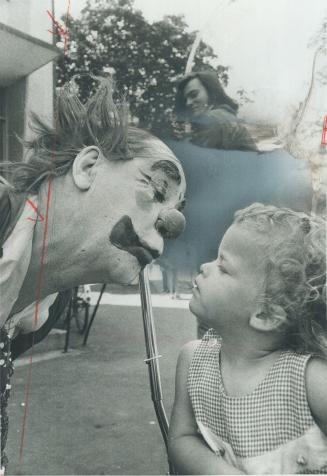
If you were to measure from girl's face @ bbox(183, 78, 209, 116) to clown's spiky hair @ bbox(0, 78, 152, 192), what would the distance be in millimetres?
104

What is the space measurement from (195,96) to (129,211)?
26 centimetres

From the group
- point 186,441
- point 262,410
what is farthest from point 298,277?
point 186,441

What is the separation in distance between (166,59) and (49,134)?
262 mm

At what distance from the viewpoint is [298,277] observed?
37.5 inches

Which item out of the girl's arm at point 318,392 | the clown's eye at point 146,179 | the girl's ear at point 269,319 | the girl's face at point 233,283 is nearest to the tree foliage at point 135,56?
the clown's eye at point 146,179

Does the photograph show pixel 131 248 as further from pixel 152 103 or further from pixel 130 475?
pixel 130 475

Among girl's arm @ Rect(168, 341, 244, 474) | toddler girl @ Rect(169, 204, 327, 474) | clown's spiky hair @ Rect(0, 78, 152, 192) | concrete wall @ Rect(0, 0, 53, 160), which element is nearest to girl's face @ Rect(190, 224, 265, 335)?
toddler girl @ Rect(169, 204, 327, 474)

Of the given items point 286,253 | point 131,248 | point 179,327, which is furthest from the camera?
point 179,327

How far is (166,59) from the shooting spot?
1.12 metres

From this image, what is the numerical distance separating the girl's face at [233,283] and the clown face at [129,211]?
125mm

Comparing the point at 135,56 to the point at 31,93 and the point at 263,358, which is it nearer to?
the point at 31,93

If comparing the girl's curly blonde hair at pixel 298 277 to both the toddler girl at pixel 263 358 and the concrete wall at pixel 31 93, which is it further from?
the concrete wall at pixel 31 93

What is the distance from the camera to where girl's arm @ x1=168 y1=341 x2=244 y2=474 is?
37.9 inches

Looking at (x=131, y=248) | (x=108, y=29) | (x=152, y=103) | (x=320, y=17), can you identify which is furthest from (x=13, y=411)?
(x=320, y=17)
